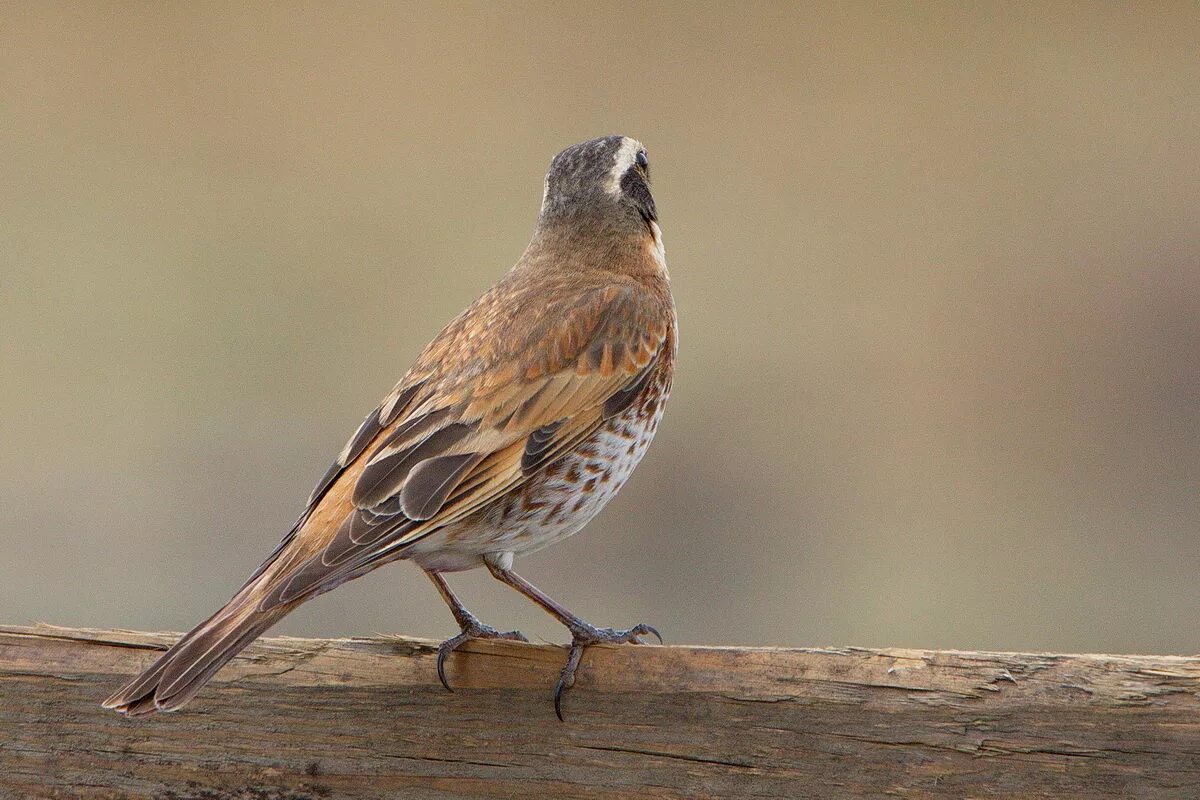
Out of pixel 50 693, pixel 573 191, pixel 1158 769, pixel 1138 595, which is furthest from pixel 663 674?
pixel 1138 595

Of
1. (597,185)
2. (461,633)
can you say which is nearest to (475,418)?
(461,633)

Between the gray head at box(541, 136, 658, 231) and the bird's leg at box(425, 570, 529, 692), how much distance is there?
1128 mm

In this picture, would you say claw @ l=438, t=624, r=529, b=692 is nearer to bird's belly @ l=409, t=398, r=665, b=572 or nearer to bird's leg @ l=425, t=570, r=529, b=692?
bird's leg @ l=425, t=570, r=529, b=692

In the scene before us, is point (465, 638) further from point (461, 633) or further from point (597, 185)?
point (597, 185)

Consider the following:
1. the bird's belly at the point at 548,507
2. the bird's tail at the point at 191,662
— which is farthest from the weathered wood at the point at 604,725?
the bird's belly at the point at 548,507

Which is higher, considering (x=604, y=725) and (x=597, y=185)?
(x=597, y=185)

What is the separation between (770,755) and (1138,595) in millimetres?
4432

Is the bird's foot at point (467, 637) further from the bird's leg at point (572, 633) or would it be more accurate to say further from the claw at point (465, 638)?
the bird's leg at point (572, 633)

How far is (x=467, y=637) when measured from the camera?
3057mm

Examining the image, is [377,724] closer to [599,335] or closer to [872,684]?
[872,684]

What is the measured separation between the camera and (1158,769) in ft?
8.12

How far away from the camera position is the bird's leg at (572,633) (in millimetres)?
2846

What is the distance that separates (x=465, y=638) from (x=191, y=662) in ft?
1.94

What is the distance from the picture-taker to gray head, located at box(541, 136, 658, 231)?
4.26m
